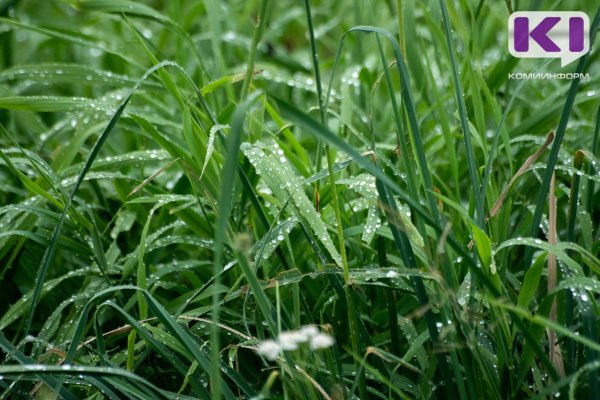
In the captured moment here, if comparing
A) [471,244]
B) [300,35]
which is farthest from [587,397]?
[300,35]

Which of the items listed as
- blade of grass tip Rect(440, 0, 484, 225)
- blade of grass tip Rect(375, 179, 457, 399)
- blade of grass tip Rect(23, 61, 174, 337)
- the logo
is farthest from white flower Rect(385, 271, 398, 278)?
the logo

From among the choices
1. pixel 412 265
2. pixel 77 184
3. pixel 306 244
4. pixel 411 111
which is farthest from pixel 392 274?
pixel 77 184

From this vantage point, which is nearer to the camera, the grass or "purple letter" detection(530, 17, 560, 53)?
the grass

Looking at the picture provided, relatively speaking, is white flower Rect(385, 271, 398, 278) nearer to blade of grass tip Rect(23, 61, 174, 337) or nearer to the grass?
the grass

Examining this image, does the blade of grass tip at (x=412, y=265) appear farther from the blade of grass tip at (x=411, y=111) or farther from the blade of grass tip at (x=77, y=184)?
the blade of grass tip at (x=77, y=184)

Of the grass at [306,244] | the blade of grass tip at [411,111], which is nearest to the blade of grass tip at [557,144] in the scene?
the grass at [306,244]

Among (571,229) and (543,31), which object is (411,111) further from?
(543,31)

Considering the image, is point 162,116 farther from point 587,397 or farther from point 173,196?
point 587,397
